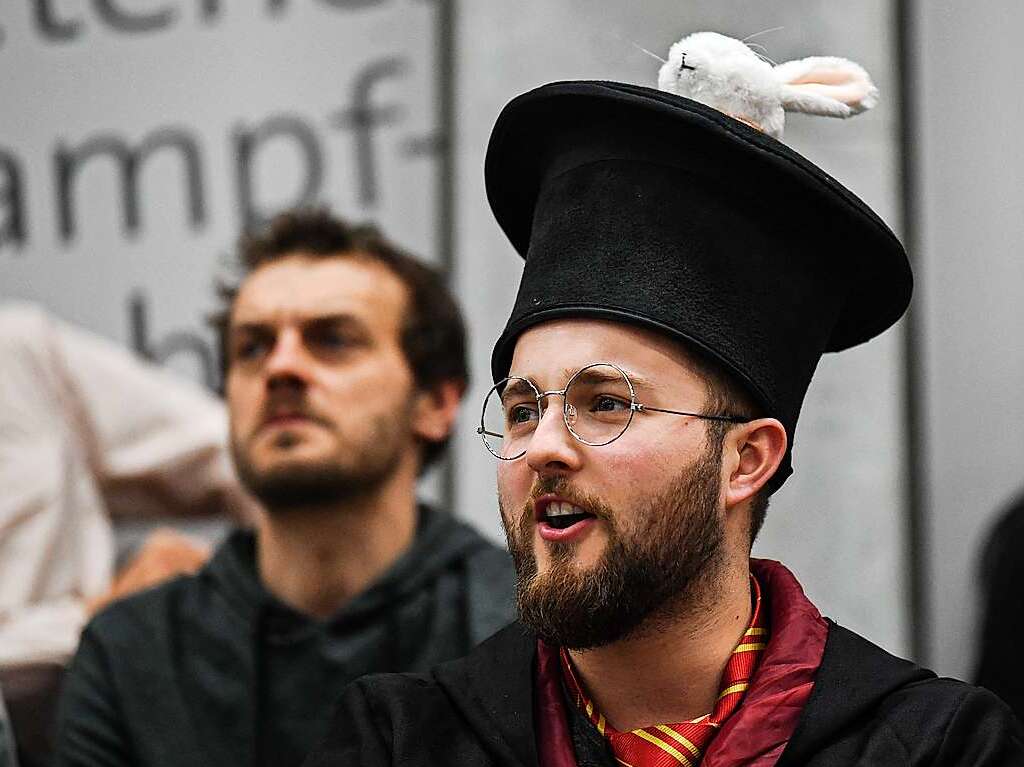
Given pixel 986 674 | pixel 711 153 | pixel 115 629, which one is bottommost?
pixel 986 674

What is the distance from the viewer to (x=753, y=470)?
1.97 m

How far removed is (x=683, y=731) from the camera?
1897 millimetres

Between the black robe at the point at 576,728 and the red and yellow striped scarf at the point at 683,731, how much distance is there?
3 cm

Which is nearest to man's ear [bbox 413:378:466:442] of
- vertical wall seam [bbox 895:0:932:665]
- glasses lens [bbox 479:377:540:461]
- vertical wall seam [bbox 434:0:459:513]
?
vertical wall seam [bbox 434:0:459:513]

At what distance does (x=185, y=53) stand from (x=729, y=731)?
327 cm

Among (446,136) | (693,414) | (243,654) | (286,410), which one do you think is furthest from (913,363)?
(693,414)

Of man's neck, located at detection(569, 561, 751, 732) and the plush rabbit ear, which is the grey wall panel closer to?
the plush rabbit ear

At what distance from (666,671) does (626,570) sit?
147 mm

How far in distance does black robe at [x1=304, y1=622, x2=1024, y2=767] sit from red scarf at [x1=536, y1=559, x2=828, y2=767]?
0.02 m

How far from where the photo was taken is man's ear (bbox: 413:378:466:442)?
132 inches

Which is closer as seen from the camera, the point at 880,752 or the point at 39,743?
the point at 880,752

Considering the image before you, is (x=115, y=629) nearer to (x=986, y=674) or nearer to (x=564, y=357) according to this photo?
(x=564, y=357)

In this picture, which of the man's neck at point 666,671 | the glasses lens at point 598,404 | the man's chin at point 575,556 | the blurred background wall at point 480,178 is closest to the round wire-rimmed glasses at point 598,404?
the glasses lens at point 598,404

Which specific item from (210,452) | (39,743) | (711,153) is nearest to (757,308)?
(711,153)
